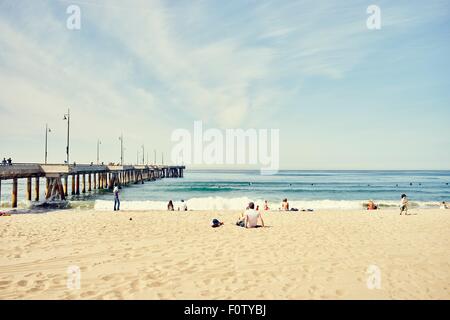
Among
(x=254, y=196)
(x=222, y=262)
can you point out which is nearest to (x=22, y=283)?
(x=222, y=262)

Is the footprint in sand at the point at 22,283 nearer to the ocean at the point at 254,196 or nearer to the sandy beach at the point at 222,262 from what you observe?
the sandy beach at the point at 222,262

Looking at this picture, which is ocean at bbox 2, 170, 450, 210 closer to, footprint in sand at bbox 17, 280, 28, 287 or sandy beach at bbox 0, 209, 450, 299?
sandy beach at bbox 0, 209, 450, 299

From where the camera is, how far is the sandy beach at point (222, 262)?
5.77 m

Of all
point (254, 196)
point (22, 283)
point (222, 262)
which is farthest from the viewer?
point (254, 196)

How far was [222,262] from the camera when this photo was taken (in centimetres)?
764

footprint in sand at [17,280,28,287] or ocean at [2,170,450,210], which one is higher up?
footprint in sand at [17,280,28,287]

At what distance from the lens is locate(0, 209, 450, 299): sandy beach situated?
18.9 feet

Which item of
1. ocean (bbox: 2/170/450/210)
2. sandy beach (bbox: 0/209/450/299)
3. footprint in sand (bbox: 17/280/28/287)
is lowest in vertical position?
ocean (bbox: 2/170/450/210)

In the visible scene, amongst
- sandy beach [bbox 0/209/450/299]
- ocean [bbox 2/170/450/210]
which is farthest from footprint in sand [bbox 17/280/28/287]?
ocean [bbox 2/170/450/210]

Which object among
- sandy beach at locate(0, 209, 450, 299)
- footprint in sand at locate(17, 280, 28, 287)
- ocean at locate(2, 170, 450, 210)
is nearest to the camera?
sandy beach at locate(0, 209, 450, 299)

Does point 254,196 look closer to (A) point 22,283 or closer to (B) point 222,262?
(B) point 222,262

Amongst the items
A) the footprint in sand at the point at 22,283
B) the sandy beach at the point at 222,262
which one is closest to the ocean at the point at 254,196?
the sandy beach at the point at 222,262

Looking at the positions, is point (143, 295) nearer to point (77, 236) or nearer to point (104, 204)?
point (77, 236)
